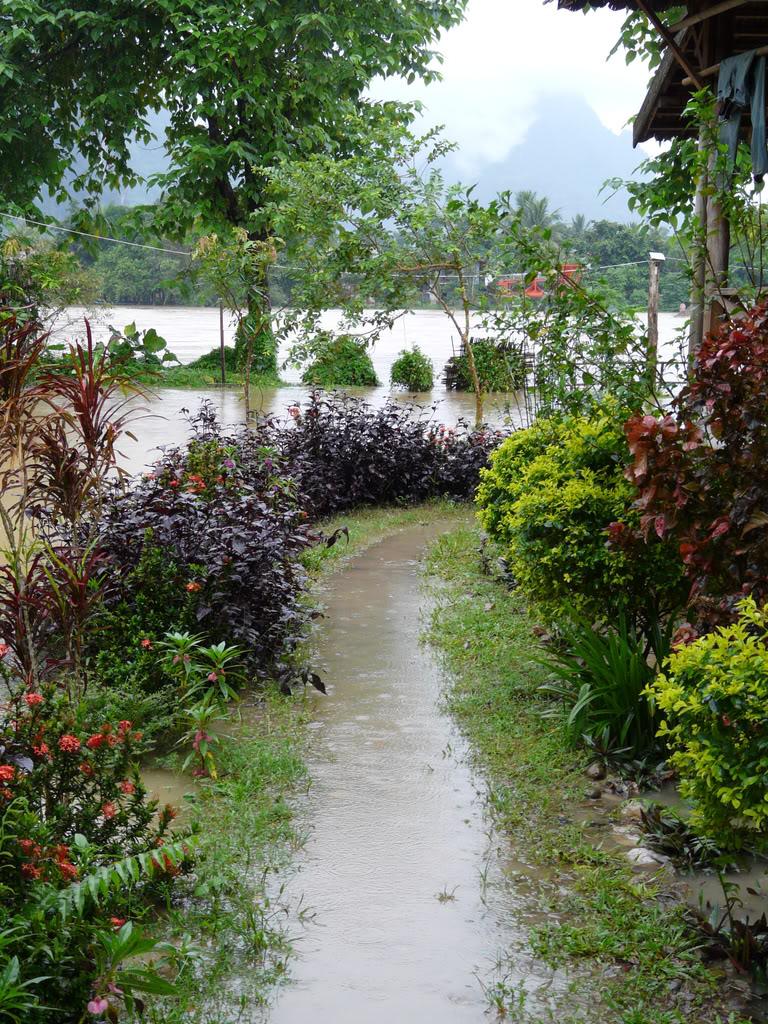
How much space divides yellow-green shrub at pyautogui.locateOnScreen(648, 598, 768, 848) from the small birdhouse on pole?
396 cm

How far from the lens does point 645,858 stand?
3645 mm

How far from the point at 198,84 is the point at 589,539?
16996mm

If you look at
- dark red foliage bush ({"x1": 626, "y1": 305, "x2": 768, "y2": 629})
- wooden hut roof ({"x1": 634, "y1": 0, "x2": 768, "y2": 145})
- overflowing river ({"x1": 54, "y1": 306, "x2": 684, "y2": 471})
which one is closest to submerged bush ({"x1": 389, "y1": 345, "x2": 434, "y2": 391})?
overflowing river ({"x1": 54, "y1": 306, "x2": 684, "y2": 471})

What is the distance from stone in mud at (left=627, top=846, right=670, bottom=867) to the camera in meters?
3.61

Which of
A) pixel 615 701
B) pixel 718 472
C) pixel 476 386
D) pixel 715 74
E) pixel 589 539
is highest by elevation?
pixel 715 74

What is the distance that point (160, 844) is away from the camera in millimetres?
3307

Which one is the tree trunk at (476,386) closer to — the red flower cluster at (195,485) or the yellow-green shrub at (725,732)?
the red flower cluster at (195,485)

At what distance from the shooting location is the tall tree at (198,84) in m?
18.7

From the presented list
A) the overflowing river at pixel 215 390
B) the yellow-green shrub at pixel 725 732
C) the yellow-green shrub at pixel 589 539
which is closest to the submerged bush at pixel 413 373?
the overflowing river at pixel 215 390

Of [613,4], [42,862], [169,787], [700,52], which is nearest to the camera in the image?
[42,862]

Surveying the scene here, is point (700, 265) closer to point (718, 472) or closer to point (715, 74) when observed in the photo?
point (718, 472)

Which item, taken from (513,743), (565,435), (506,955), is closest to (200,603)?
(513,743)

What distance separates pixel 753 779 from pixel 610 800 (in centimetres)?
152

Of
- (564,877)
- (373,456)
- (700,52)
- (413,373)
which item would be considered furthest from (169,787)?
(413,373)
